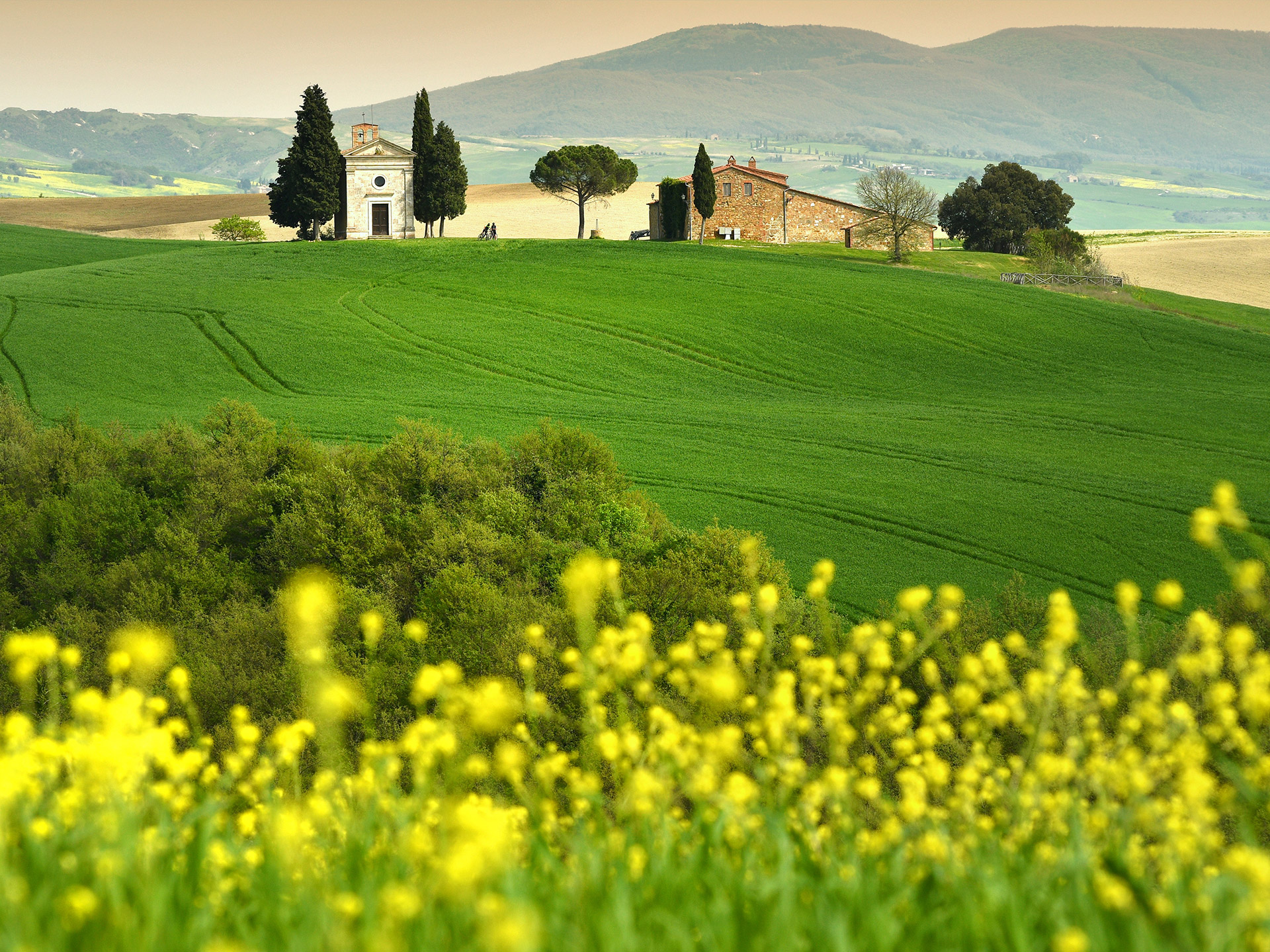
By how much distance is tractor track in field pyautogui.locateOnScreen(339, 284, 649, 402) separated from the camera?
48.4 m

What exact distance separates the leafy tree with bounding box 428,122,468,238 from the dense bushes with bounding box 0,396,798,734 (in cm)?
4857

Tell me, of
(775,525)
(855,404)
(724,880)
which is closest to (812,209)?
(855,404)

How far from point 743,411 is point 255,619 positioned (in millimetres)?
25835

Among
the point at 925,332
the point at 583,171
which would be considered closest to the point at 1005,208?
the point at 583,171

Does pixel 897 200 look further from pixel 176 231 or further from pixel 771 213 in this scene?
pixel 176 231

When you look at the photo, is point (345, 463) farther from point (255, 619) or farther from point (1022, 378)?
point (1022, 378)

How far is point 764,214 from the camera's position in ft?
296

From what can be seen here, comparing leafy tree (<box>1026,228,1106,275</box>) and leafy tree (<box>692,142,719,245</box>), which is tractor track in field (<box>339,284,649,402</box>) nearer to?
leafy tree (<box>692,142,719,245</box>)

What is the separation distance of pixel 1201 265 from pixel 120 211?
394 feet

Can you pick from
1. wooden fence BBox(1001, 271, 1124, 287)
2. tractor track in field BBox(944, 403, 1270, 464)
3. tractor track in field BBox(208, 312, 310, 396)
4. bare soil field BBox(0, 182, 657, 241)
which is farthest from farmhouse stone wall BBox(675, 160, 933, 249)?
tractor track in field BBox(944, 403, 1270, 464)

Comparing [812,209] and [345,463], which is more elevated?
[812,209]

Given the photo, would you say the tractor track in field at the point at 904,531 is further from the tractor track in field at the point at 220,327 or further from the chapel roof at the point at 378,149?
the chapel roof at the point at 378,149

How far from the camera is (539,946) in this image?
302cm

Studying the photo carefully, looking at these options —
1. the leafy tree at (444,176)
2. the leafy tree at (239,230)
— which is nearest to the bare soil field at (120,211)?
the leafy tree at (239,230)
